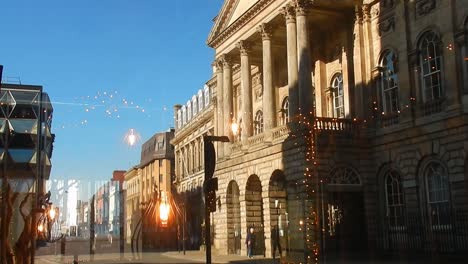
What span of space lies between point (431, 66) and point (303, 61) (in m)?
7.66

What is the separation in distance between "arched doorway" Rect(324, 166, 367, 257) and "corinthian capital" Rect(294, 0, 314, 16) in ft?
31.5

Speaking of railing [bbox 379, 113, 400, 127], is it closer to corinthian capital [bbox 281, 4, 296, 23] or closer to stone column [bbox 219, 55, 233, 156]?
corinthian capital [bbox 281, 4, 296, 23]

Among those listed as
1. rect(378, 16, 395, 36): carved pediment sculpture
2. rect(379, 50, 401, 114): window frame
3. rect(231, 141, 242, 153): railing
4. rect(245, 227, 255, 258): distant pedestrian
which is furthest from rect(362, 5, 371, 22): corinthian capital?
rect(245, 227, 255, 258): distant pedestrian

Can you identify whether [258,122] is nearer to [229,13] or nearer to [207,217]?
[229,13]

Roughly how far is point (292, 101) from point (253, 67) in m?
12.6

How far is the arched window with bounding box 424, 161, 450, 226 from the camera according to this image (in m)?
28.6

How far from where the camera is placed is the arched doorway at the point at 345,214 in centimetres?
3291

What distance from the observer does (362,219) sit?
33875mm

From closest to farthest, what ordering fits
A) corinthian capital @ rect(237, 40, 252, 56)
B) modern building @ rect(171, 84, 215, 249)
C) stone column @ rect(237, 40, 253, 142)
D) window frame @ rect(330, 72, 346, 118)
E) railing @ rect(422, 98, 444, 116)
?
1. railing @ rect(422, 98, 444, 116)
2. window frame @ rect(330, 72, 346, 118)
3. stone column @ rect(237, 40, 253, 142)
4. corinthian capital @ rect(237, 40, 252, 56)
5. modern building @ rect(171, 84, 215, 249)

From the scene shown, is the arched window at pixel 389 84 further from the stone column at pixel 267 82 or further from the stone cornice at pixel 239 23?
the stone cornice at pixel 239 23

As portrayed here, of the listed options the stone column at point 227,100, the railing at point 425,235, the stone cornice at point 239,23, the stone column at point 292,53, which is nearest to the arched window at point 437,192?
the railing at point 425,235

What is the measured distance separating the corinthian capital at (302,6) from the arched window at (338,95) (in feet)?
15.3

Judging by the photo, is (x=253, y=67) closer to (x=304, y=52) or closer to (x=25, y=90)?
(x=304, y=52)

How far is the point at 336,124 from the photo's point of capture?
1337 inches
